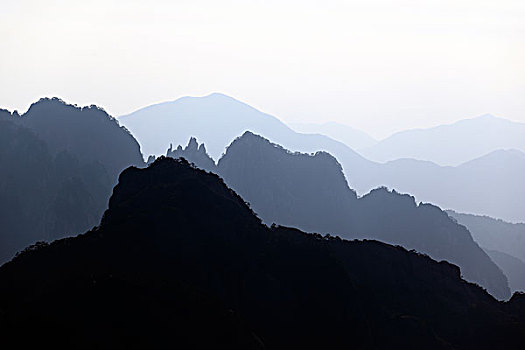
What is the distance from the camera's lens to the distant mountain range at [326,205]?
496ft

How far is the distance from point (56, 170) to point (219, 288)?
101591 millimetres

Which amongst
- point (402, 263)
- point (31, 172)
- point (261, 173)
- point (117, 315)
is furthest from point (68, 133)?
point (117, 315)

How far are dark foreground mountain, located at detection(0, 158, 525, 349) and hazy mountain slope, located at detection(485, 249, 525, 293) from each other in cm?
11434

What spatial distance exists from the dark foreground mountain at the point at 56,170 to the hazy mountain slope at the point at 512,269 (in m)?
116

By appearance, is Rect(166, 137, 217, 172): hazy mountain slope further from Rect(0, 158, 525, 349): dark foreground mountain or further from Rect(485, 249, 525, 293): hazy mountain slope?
Rect(0, 158, 525, 349): dark foreground mountain

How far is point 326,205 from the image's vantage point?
541 ft

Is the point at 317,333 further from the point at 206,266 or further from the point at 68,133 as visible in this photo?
the point at 68,133

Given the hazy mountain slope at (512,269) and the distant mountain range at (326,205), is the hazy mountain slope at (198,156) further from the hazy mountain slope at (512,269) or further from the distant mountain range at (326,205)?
the hazy mountain slope at (512,269)

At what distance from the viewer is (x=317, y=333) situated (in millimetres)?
53219

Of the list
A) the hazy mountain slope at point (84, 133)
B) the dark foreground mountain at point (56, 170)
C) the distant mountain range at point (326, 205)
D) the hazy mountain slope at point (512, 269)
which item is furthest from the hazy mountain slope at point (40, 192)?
Result: the hazy mountain slope at point (512, 269)

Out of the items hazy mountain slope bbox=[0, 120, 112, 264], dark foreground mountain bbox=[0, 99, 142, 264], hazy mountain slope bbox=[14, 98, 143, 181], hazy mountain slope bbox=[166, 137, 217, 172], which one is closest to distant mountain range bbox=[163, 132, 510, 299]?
hazy mountain slope bbox=[166, 137, 217, 172]

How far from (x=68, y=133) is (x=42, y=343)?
139747 millimetres

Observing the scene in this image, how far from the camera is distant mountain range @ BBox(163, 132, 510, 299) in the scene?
151125 millimetres

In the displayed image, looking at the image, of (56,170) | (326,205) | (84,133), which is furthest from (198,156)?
(56,170)
